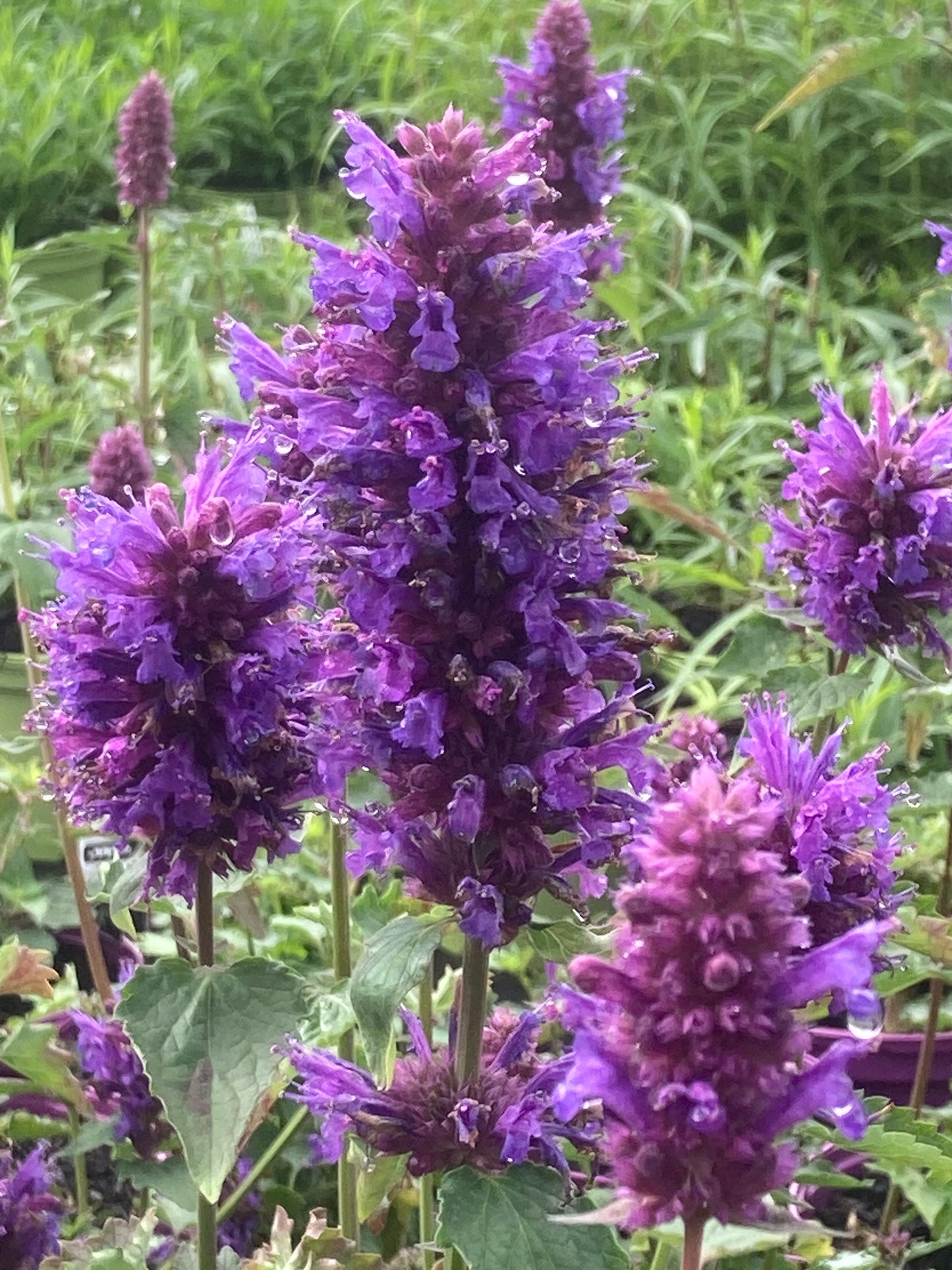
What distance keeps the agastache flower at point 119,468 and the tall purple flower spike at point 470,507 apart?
0.62 meters

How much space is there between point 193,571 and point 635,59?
3.29 meters

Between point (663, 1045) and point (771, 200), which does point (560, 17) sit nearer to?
point (663, 1045)

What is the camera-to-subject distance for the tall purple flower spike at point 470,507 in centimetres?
77

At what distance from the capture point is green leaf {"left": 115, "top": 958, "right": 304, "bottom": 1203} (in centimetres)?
82

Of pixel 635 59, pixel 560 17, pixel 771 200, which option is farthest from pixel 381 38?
pixel 560 17

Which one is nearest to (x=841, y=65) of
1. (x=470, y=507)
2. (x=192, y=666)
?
(x=470, y=507)

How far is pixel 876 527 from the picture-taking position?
1128 mm

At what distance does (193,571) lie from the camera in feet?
2.78

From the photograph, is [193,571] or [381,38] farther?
[381,38]

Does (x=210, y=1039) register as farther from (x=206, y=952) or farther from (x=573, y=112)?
(x=573, y=112)

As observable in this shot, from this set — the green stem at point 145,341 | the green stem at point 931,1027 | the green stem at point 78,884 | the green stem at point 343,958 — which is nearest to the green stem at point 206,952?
the green stem at point 343,958

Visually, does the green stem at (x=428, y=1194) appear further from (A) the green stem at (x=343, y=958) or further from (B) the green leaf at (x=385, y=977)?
(B) the green leaf at (x=385, y=977)

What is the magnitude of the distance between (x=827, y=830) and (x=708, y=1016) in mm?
292

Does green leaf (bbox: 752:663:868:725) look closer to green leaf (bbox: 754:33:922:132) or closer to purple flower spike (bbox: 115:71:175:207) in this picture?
green leaf (bbox: 754:33:922:132)
